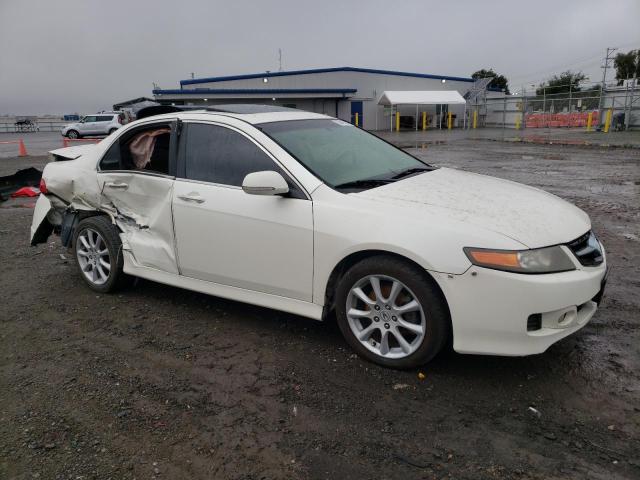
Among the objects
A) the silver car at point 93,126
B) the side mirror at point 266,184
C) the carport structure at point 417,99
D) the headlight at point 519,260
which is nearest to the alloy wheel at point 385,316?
the headlight at point 519,260

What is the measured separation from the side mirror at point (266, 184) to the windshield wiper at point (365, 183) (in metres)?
0.39

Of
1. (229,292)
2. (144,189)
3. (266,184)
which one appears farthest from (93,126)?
(266,184)

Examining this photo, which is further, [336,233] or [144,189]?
[144,189]

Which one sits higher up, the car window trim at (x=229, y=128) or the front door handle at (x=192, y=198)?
the car window trim at (x=229, y=128)

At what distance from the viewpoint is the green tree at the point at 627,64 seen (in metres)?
62.5

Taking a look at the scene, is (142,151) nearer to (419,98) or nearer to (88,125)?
(88,125)

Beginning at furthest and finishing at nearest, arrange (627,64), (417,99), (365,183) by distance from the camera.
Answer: (627,64) < (417,99) < (365,183)

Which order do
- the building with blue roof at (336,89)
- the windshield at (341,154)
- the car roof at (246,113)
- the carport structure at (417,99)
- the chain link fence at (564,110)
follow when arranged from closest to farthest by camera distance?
the windshield at (341,154) → the car roof at (246,113) → the chain link fence at (564,110) → the carport structure at (417,99) → the building with blue roof at (336,89)

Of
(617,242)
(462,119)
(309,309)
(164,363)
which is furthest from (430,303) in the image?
(462,119)

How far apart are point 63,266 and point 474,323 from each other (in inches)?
189

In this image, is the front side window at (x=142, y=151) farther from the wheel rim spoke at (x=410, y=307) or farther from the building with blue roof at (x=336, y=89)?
the building with blue roof at (x=336, y=89)

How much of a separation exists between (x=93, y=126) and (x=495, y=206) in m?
36.3

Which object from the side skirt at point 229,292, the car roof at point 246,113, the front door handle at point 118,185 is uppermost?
the car roof at point 246,113

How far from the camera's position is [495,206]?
3424mm
